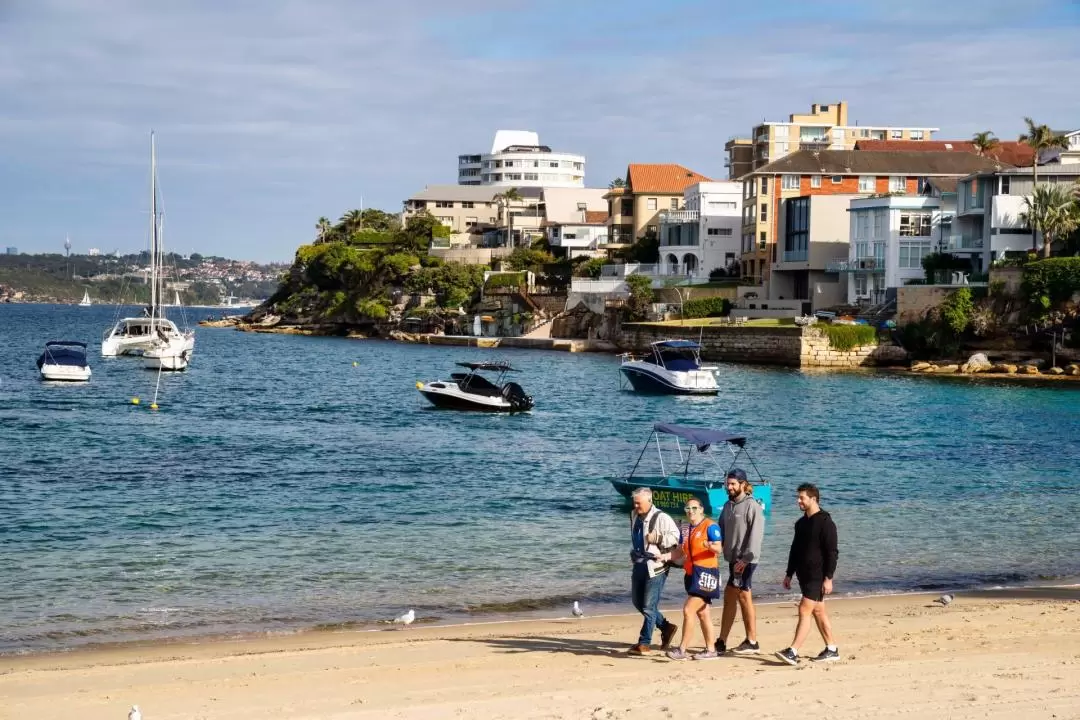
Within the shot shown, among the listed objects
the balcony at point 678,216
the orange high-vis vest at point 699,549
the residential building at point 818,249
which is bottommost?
the orange high-vis vest at point 699,549

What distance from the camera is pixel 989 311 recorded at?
73.9 meters

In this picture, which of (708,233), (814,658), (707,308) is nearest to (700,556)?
(814,658)

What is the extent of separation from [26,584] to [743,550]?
1248 cm

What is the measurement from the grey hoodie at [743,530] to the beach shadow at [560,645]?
171cm

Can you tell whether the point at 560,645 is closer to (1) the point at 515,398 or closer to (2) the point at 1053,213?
(1) the point at 515,398

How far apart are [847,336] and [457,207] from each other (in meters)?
90.1

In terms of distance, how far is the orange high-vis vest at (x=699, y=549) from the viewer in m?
13.7

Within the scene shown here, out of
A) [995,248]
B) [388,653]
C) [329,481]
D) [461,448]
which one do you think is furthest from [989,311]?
[388,653]

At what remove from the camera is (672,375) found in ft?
202

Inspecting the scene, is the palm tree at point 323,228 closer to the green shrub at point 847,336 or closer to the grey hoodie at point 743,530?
the green shrub at point 847,336

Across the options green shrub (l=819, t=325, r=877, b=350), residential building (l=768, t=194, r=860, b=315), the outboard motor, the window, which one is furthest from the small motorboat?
the window

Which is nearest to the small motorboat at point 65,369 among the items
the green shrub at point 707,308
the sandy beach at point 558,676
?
the green shrub at point 707,308

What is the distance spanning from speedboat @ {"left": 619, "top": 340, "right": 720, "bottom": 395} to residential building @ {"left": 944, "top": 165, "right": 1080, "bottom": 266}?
82.9 feet

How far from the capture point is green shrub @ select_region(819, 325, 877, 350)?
77.7 m
